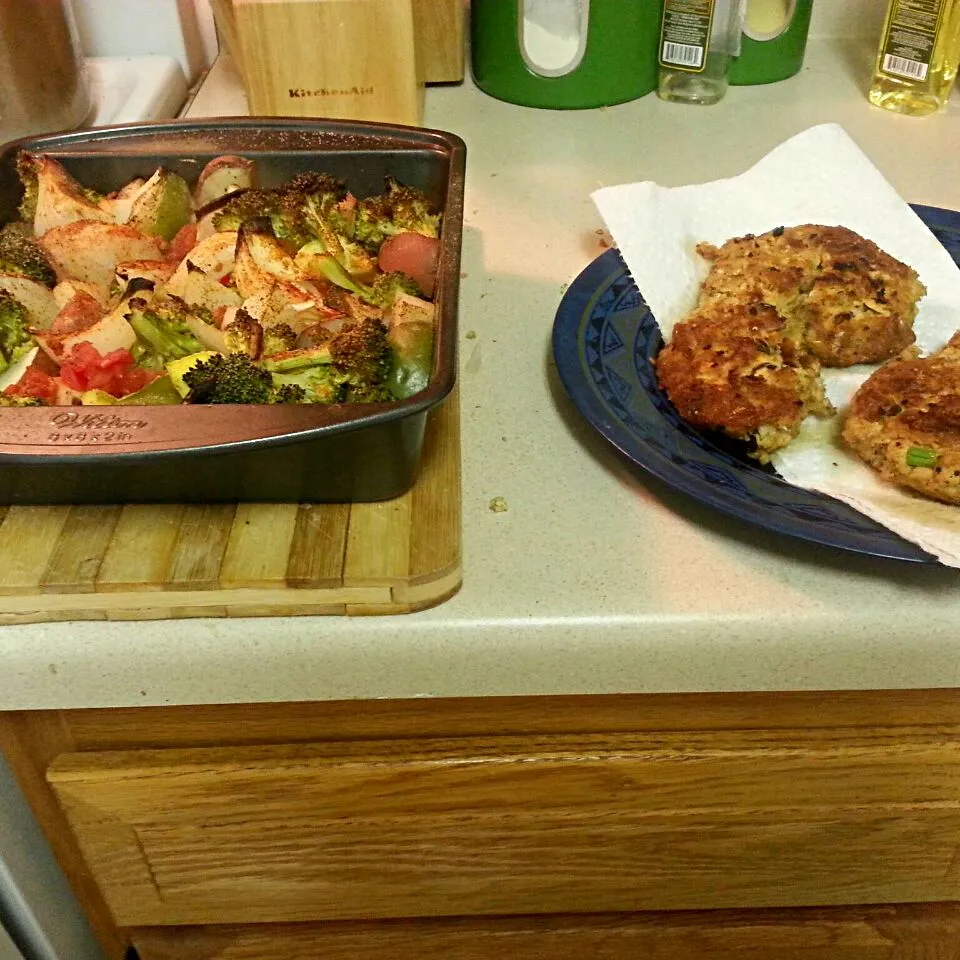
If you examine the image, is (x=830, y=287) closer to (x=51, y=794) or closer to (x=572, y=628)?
(x=572, y=628)

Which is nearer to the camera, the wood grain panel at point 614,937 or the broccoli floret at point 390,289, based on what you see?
the broccoli floret at point 390,289

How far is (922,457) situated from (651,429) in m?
0.17

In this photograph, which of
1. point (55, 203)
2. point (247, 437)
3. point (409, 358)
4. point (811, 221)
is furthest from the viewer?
point (811, 221)

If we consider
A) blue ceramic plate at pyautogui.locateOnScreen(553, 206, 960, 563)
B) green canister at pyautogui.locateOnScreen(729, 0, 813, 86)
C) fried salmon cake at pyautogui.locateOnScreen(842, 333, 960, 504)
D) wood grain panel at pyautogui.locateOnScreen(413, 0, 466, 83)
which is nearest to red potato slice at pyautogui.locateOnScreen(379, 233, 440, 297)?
blue ceramic plate at pyautogui.locateOnScreen(553, 206, 960, 563)

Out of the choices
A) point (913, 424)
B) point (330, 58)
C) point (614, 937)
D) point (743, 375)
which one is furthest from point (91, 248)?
point (614, 937)

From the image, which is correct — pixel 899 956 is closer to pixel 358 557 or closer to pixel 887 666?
pixel 887 666

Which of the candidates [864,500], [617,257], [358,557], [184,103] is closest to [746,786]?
[864,500]

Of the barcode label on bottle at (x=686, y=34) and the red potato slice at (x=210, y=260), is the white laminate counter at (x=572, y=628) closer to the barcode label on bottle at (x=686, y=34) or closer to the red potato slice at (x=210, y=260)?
the red potato slice at (x=210, y=260)

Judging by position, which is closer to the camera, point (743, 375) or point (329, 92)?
point (743, 375)

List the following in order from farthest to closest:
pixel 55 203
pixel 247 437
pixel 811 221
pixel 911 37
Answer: pixel 911 37
pixel 811 221
pixel 55 203
pixel 247 437

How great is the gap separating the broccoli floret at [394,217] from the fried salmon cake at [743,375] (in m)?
0.21

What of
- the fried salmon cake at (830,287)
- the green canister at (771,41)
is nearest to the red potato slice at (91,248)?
the fried salmon cake at (830,287)

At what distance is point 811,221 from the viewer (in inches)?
33.8

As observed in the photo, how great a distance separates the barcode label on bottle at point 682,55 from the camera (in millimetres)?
1081
